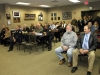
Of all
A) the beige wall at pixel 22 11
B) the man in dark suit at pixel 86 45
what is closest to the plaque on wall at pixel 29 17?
the beige wall at pixel 22 11

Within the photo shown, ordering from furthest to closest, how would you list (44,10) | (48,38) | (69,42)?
(44,10) < (48,38) < (69,42)

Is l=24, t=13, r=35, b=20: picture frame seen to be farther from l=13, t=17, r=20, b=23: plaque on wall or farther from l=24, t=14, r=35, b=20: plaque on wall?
l=13, t=17, r=20, b=23: plaque on wall

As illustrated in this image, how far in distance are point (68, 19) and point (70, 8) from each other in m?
1.02

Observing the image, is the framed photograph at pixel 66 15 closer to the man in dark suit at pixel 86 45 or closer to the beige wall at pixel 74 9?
the beige wall at pixel 74 9

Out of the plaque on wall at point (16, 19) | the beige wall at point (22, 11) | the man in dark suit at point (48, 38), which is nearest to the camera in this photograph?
the man in dark suit at point (48, 38)

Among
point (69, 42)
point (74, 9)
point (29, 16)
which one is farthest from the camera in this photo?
point (29, 16)

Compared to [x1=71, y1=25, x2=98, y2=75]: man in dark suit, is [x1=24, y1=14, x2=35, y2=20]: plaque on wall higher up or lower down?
higher up

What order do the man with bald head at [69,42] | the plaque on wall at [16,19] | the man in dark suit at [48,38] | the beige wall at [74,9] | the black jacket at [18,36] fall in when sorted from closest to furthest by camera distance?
the man with bald head at [69,42] < the man in dark suit at [48,38] < the black jacket at [18,36] < the beige wall at [74,9] < the plaque on wall at [16,19]

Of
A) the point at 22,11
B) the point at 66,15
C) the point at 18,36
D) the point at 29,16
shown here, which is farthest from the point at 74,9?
the point at 18,36

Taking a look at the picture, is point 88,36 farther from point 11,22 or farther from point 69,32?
point 11,22

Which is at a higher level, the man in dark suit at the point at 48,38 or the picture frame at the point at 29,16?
the picture frame at the point at 29,16

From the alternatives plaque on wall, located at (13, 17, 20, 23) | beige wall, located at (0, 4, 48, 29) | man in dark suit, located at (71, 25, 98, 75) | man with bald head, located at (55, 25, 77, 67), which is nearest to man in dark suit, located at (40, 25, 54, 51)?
man with bald head, located at (55, 25, 77, 67)

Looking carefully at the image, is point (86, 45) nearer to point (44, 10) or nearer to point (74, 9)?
point (74, 9)

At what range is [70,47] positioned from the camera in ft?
11.3
